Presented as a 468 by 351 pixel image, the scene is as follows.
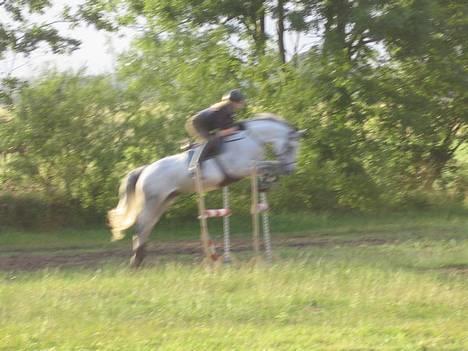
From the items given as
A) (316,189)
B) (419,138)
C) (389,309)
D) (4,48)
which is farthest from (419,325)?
(4,48)

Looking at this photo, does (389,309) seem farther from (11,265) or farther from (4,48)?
(4,48)

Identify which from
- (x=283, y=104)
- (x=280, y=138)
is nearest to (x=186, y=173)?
(x=280, y=138)

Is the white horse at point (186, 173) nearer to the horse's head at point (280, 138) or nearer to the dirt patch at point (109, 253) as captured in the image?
the horse's head at point (280, 138)

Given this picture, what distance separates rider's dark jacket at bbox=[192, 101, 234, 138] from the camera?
41.7 feet

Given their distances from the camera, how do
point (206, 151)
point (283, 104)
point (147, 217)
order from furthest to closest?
1. point (283, 104)
2. point (147, 217)
3. point (206, 151)

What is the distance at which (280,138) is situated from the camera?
13.4 metres

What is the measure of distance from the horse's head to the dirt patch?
2395 millimetres

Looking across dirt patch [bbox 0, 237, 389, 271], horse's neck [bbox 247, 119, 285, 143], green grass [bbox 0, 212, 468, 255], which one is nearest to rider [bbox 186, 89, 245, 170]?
horse's neck [bbox 247, 119, 285, 143]

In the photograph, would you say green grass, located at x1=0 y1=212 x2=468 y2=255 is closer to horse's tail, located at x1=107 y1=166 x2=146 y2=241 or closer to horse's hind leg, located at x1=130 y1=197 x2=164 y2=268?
horse's tail, located at x1=107 y1=166 x2=146 y2=241

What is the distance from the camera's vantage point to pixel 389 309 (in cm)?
874

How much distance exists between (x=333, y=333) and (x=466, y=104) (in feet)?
51.1

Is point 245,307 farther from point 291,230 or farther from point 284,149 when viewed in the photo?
point 291,230

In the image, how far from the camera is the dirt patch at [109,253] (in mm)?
13961

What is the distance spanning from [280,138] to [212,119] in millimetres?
1342
